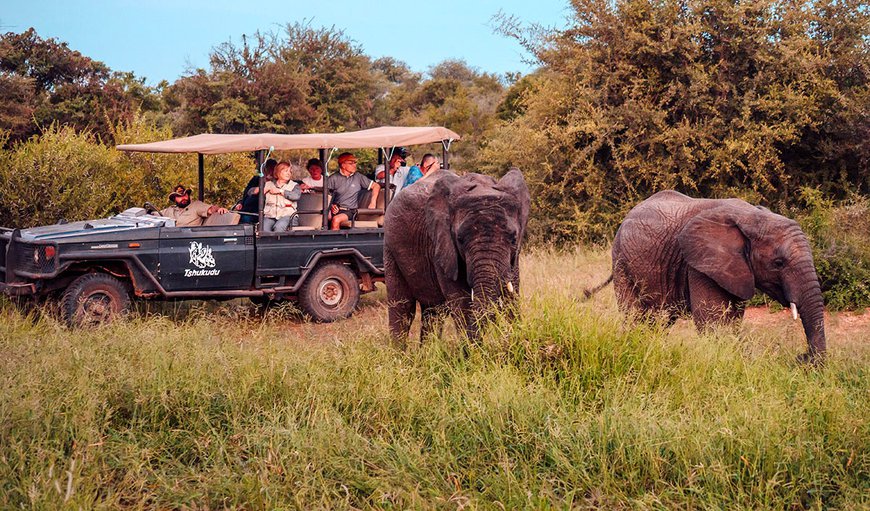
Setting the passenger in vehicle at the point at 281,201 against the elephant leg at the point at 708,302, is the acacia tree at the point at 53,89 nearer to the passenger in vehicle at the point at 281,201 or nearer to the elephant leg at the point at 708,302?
→ the passenger in vehicle at the point at 281,201

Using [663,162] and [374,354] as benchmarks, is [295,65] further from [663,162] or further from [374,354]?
[374,354]

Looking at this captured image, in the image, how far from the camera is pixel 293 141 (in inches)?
404

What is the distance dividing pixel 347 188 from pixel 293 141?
3.69ft

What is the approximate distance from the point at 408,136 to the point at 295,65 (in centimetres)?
1834

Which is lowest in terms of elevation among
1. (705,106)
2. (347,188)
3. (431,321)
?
(431,321)

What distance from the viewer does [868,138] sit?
530 inches

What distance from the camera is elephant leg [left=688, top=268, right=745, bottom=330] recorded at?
24.9ft

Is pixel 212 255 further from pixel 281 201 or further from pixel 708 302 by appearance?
pixel 708 302

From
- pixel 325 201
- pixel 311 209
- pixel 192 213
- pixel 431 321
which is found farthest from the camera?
pixel 311 209

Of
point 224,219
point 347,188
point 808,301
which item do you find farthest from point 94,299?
point 808,301

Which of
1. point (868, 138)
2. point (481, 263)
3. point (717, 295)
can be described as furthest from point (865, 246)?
point (481, 263)

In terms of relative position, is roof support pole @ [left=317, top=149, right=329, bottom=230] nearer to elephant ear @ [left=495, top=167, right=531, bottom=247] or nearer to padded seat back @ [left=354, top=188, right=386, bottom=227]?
padded seat back @ [left=354, top=188, right=386, bottom=227]

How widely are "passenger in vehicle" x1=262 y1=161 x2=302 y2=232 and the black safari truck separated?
13 cm

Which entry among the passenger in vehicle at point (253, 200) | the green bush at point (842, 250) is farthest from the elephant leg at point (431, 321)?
the green bush at point (842, 250)
